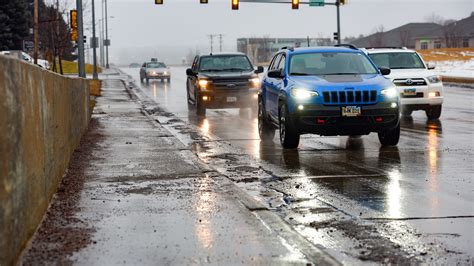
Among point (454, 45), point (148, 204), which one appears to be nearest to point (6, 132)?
point (148, 204)

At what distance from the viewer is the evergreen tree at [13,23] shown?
67625 millimetres

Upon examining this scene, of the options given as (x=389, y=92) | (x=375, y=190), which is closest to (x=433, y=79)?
(x=389, y=92)

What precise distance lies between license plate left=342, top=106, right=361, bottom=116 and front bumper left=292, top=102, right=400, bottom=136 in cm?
6

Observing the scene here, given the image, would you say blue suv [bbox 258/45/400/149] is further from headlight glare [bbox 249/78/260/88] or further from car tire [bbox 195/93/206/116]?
car tire [bbox 195/93/206/116]

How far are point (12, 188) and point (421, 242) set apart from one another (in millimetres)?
3105

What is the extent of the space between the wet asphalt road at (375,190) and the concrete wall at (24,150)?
223cm

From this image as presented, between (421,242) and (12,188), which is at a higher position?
(12,188)

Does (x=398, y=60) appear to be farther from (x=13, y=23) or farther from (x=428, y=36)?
(x=428, y=36)

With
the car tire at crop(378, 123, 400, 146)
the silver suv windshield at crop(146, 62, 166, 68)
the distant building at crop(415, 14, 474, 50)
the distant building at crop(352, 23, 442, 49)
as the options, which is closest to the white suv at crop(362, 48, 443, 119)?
the car tire at crop(378, 123, 400, 146)

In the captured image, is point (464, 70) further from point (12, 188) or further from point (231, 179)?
point (12, 188)

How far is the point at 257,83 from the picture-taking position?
2189 cm

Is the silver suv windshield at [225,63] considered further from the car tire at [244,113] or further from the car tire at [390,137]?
the car tire at [390,137]

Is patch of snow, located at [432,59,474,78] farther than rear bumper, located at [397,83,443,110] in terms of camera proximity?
Yes

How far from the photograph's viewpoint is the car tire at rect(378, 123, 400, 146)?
1296 cm
